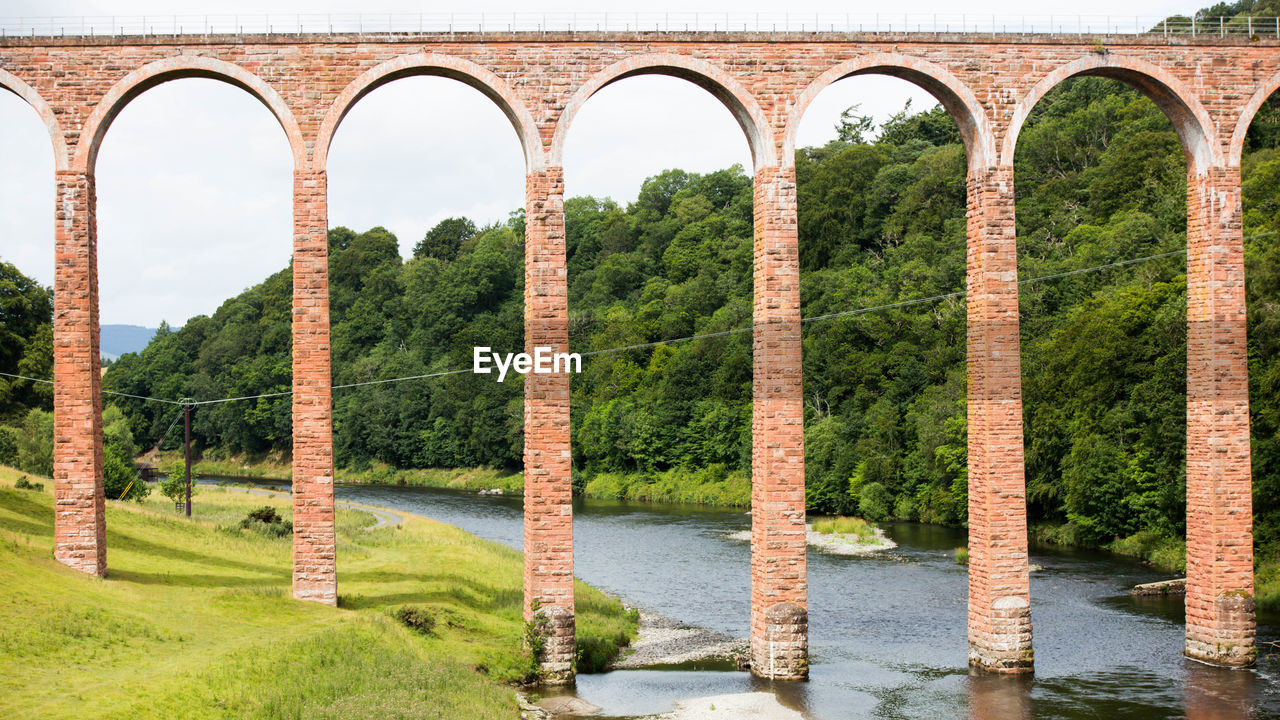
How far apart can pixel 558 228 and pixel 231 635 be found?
8.07 meters

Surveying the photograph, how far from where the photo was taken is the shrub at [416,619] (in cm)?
1895

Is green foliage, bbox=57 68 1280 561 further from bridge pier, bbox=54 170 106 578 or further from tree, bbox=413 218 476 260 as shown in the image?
bridge pier, bbox=54 170 106 578

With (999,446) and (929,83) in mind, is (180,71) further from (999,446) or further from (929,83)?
(999,446)

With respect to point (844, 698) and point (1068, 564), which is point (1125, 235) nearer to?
point (1068, 564)

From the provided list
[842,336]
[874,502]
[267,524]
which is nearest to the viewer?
[267,524]

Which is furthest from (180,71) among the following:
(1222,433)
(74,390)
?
(1222,433)

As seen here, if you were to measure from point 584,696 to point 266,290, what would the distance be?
73.1 metres

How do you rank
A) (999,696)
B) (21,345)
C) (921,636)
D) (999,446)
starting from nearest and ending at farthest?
(999,696) < (999,446) < (921,636) < (21,345)

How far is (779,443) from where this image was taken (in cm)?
1803

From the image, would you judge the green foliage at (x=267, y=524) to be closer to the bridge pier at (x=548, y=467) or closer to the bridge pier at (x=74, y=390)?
the bridge pier at (x=74, y=390)

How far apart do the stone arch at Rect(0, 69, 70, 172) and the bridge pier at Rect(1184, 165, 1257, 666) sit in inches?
756

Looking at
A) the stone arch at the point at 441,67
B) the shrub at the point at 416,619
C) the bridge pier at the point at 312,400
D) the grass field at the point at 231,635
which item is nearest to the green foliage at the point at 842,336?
the grass field at the point at 231,635

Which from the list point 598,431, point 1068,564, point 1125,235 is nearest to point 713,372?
point 598,431

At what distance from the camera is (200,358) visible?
82.9 m
